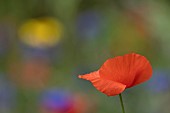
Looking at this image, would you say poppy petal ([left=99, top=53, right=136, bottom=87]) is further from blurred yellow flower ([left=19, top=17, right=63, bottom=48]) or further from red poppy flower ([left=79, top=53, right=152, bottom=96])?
blurred yellow flower ([left=19, top=17, right=63, bottom=48])

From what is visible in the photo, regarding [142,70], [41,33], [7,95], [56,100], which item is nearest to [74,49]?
[41,33]

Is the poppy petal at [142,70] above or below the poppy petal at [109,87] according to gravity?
above

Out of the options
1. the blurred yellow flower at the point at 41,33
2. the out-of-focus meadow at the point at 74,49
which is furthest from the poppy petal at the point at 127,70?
the blurred yellow flower at the point at 41,33

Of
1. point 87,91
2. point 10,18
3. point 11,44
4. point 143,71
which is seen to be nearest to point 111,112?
point 87,91

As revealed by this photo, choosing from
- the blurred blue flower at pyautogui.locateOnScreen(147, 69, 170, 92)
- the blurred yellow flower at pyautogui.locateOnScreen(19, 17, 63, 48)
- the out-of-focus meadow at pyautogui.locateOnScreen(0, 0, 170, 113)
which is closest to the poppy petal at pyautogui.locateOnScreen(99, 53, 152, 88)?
the out-of-focus meadow at pyautogui.locateOnScreen(0, 0, 170, 113)

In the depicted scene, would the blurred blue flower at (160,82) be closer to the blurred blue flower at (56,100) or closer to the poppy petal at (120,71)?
the blurred blue flower at (56,100)

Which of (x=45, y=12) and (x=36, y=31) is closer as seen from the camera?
(x=36, y=31)

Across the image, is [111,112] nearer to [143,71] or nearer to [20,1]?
[20,1]
